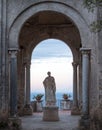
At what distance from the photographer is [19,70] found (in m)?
26.3

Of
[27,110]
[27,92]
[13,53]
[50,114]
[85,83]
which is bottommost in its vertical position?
[50,114]

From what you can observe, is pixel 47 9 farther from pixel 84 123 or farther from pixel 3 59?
pixel 84 123

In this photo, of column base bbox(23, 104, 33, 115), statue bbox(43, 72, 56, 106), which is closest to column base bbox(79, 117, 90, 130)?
statue bbox(43, 72, 56, 106)

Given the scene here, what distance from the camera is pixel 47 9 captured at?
1972 cm

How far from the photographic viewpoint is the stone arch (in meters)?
19.7

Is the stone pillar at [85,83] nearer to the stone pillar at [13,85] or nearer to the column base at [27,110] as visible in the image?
the stone pillar at [13,85]

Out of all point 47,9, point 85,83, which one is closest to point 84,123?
point 85,83

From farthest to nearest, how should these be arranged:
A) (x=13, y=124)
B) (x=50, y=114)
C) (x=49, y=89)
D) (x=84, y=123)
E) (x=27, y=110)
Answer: (x=27, y=110)
(x=49, y=89)
(x=50, y=114)
(x=84, y=123)
(x=13, y=124)

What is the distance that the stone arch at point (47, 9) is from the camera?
1970 cm

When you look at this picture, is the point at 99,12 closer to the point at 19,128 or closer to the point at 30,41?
the point at 19,128

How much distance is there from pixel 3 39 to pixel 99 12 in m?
4.19

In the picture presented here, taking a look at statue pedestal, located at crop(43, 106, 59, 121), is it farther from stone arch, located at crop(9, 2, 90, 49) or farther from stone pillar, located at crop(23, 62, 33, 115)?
stone arch, located at crop(9, 2, 90, 49)

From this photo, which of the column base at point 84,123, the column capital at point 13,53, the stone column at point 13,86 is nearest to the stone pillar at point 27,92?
the stone column at point 13,86

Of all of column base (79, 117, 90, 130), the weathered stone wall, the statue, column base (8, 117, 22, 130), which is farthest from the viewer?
the statue
